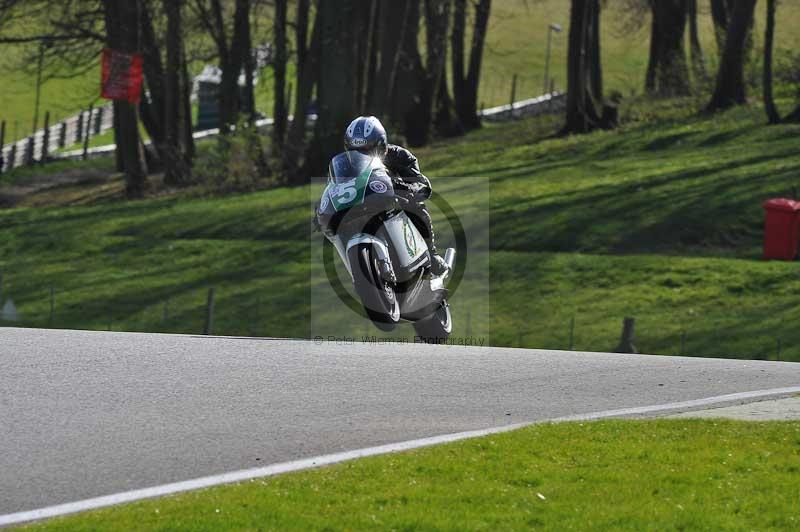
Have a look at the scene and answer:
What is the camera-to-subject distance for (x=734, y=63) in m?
39.4

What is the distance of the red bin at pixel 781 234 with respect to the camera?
2492 centimetres

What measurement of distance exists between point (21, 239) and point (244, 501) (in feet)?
85.4

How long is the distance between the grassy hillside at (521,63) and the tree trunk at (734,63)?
25.4m

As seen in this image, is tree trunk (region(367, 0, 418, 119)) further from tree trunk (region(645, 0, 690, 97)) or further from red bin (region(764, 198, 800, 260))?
red bin (region(764, 198, 800, 260))

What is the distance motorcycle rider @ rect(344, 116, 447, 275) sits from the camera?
1230 centimetres

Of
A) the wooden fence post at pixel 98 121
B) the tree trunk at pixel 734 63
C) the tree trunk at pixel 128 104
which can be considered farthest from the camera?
the wooden fence post at pixel 98 121

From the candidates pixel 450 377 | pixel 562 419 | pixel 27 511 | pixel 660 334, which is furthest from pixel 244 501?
pixel 660 334

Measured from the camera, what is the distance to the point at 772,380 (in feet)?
39.7

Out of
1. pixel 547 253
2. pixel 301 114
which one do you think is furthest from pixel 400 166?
pixel 301 114

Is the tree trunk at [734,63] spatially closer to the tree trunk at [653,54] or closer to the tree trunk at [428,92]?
the tree trunk at [653,54]

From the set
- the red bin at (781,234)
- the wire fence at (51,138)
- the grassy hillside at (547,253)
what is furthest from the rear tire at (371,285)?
the wire fence at (51,138)

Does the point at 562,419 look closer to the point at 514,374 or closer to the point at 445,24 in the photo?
the point at 514,374

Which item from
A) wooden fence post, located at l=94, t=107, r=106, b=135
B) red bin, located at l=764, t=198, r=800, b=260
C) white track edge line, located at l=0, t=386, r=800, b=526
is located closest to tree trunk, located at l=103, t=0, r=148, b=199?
red bin, located at l=764, t=198, r=800, b=260

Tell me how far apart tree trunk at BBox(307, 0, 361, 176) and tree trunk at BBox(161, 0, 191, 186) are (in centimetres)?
545
